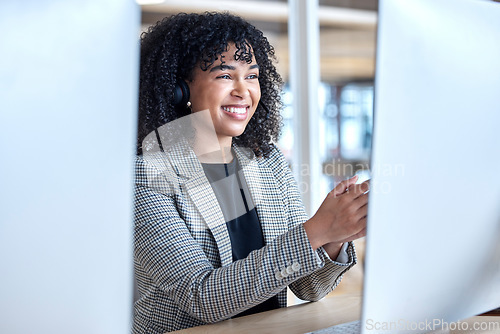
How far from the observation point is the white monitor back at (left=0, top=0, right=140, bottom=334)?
513 mm

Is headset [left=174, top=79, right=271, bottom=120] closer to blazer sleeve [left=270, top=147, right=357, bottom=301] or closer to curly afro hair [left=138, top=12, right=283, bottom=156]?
curly afro hair [left=138, top=12, right=283, bottom=156]

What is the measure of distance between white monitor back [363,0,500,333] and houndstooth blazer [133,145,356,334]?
0.89 feet

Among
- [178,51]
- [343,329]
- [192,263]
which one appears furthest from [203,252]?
[178,51]

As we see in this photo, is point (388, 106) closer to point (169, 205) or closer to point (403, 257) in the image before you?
point (403, 257)

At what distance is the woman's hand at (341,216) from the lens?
0.86 m

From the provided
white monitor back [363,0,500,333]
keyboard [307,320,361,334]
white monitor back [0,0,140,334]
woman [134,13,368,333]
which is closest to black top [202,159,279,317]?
woman [134,13,368,333]

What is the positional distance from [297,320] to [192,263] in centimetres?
23

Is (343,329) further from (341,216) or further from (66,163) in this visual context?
(66,163)

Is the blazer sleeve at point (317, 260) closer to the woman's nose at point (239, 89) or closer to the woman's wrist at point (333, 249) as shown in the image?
the woman's wrist at point (333, 249)

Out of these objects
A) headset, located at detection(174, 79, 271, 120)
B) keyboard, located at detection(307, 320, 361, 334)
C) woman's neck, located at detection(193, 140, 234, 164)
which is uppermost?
headset, located at detection(174, 79, 271, 120)

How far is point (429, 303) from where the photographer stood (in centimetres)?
69

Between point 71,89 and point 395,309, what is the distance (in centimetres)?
46

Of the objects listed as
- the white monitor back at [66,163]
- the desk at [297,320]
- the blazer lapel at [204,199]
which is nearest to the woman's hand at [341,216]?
the desk at [297,320]

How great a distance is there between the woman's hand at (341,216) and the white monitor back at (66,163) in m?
0.43
